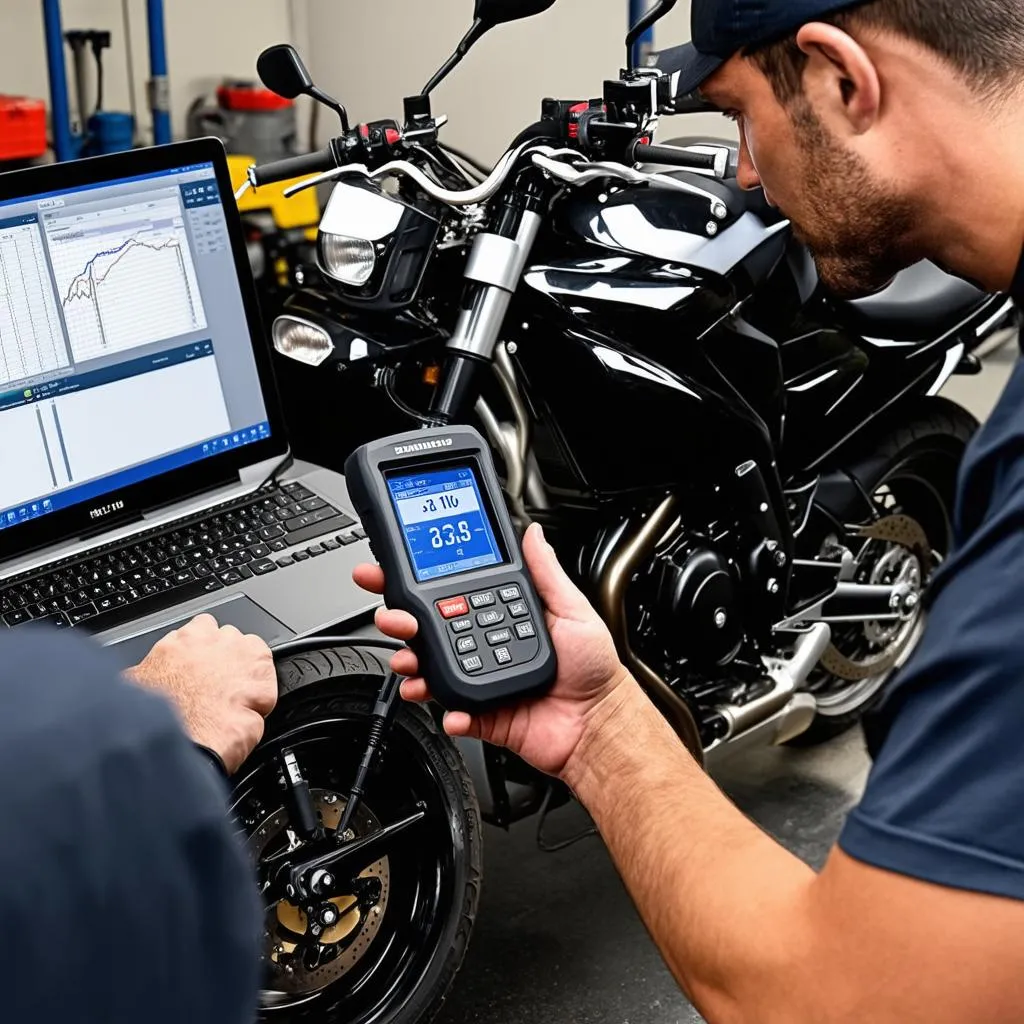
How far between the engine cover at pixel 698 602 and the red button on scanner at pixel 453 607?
0.49m

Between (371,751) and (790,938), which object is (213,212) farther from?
(790,938)

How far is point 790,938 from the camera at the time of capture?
2.65 ft

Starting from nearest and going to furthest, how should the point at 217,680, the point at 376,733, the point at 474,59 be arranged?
the point at 217,680 → the point at 376,733 → the point at 474,59

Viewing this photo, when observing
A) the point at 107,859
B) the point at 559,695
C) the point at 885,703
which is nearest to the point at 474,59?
the point at 559,695

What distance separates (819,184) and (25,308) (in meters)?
0.69

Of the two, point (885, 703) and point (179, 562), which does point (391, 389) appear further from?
point (885, 703)

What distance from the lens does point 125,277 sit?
4.24 ft

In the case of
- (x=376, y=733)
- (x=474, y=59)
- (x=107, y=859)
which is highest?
(x=107, y=859)

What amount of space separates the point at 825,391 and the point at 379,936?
0.86 m

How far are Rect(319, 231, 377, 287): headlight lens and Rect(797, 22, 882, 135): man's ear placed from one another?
0.54 m

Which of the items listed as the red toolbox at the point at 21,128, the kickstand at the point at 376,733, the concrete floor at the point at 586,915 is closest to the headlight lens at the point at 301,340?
the kickstand at the point at 376,733

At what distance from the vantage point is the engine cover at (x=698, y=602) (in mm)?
1563

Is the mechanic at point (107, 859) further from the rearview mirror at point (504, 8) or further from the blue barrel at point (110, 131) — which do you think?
the blue barrel at point (110, 131)

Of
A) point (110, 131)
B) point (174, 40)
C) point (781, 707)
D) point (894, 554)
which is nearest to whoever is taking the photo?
point (781, 707)
